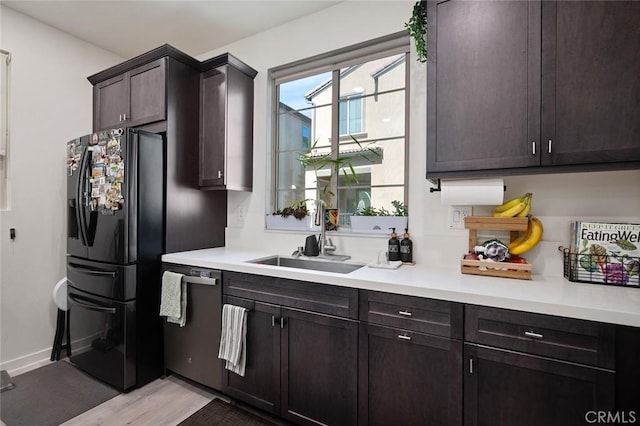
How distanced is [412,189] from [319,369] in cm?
121

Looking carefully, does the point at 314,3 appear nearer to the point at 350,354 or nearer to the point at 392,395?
the point at 350,354

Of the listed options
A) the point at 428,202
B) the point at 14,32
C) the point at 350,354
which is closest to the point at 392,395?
the point at 350,354

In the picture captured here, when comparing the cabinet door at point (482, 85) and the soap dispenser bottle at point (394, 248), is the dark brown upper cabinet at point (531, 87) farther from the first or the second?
the soap dispenser bottle at point (394, 248)

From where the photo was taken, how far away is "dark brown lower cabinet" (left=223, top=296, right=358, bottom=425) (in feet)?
5.08

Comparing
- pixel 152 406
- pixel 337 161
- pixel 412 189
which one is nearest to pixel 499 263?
pixel 412 189

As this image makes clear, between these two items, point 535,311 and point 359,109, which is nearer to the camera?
point 535,311

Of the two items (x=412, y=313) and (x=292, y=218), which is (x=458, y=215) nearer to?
(x=412, y=313)

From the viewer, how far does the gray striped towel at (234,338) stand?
183 cm

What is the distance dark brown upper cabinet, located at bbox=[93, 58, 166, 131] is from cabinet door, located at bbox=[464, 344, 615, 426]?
2.51 metres

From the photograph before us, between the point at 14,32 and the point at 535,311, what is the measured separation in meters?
3.83

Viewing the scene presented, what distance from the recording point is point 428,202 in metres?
1.96

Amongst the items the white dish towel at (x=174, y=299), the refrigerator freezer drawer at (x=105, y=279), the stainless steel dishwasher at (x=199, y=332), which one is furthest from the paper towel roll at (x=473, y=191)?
the refrigerator freezer drawer at (x=105, y=279)

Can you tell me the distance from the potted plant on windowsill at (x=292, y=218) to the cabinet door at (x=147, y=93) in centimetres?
113

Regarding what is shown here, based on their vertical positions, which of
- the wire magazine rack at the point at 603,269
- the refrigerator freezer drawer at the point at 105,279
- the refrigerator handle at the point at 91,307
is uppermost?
the wire magazine rack at the point at 603,269
